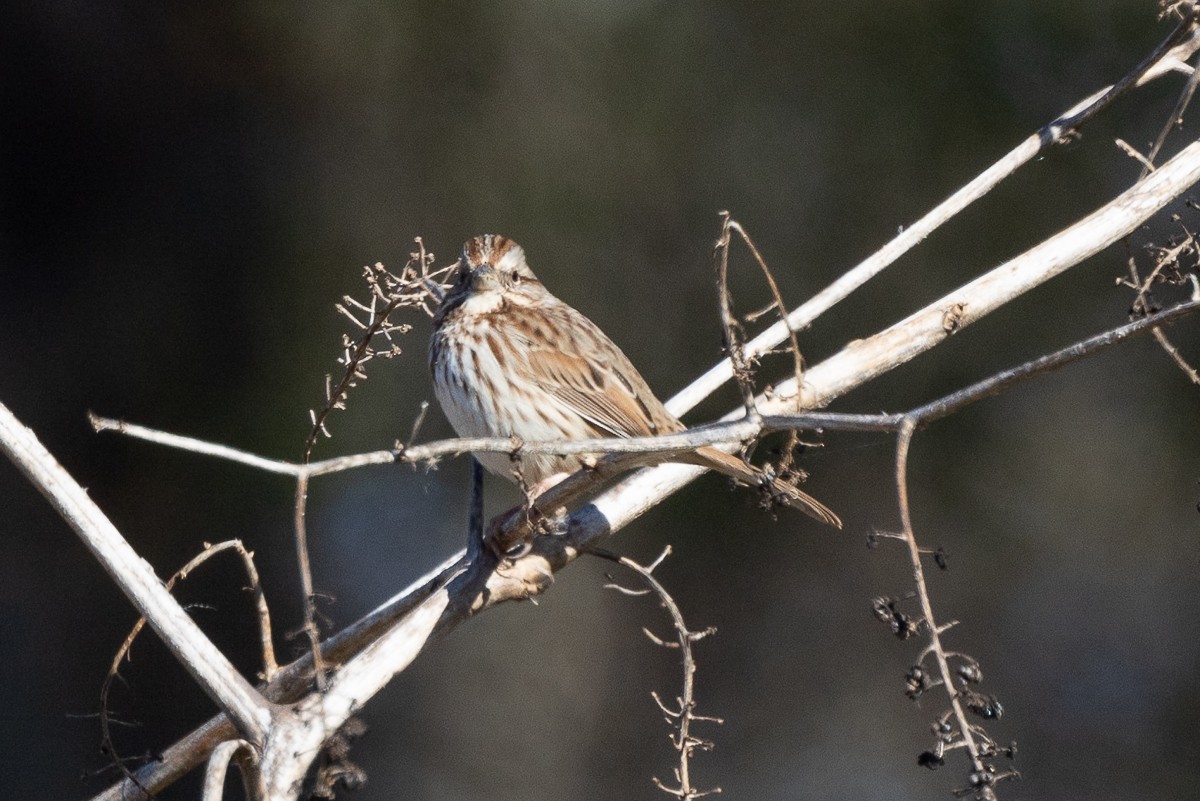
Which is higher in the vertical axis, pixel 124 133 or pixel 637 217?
pixel 124 133

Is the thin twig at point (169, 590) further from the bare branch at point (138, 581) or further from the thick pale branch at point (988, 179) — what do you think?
the thick pale branch at point (988, 179)

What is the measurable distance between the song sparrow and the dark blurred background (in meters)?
1.88

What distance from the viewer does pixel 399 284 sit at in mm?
2316

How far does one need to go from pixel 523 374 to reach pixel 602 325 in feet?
8.34

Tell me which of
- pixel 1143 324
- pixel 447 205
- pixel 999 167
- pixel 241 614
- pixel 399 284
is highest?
pixel 447 205

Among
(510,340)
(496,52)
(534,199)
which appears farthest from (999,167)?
(496,52)

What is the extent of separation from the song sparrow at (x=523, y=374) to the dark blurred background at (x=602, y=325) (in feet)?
6.17

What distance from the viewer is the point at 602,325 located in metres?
5.94

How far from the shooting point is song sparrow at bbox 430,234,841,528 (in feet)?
11.1

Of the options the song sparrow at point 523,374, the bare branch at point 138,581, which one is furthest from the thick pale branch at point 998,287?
the bare branch at point 138,581

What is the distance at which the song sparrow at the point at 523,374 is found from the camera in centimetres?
337

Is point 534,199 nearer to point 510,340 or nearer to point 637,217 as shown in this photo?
point 637,217

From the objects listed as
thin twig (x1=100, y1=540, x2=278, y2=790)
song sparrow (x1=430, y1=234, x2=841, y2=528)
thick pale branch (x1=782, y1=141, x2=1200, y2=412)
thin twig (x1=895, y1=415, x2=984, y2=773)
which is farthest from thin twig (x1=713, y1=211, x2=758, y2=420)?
song sparrow (x1=430, y1=234, x2=841, y2=528)

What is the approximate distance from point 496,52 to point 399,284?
3770 mm
